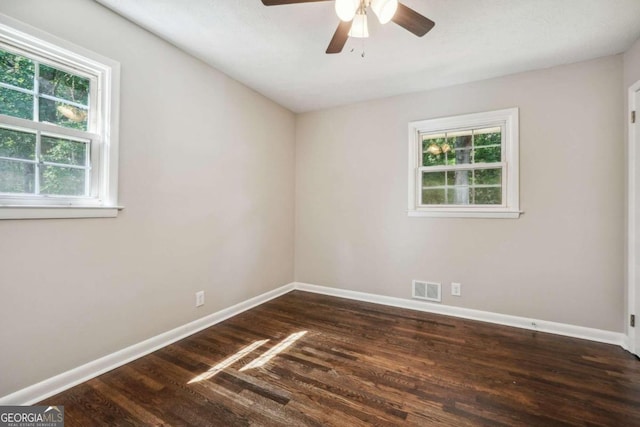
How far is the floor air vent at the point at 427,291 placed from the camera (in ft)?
10.3

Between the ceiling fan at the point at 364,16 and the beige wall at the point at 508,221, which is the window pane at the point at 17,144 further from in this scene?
the beige wall at the point at 508,221

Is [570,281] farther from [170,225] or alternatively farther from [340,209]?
[170,225]

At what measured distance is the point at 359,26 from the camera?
5.85 feet

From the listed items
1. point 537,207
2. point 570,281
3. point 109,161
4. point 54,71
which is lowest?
point 570,281

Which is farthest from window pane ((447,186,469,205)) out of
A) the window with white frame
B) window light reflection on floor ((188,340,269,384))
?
window light reflection on floor ((188,340,269,384))

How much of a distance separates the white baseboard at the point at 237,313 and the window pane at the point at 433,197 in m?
1.18

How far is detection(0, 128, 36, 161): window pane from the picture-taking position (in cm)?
159

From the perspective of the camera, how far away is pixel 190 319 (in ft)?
8.50

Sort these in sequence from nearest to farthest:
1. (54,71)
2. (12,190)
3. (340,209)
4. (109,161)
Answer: (12,190) → (54,71) → (109,161) → (340,209)

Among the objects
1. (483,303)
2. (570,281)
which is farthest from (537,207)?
(483,303)

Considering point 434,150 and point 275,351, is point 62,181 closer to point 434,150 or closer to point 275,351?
point 275,351

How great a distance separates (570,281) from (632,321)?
461 millimetres

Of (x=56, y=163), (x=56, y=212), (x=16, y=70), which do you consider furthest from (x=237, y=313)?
(x=16, y=70)

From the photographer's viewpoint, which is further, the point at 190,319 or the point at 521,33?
the point at 190,319
